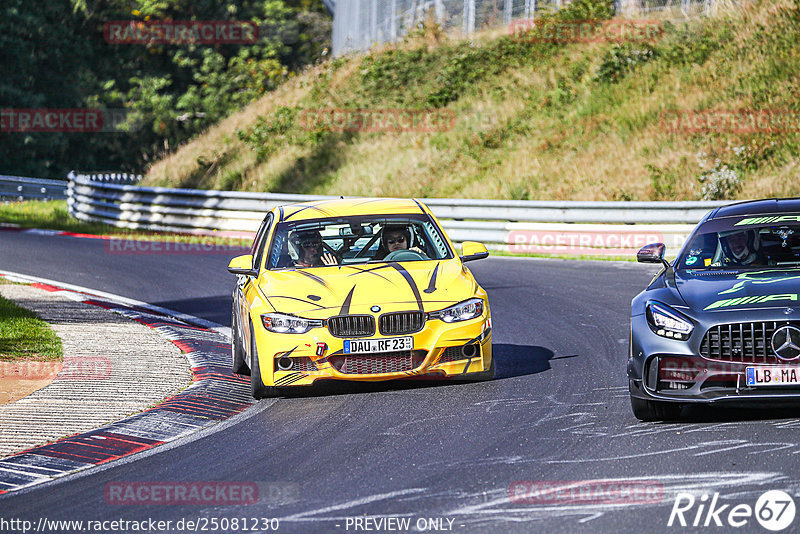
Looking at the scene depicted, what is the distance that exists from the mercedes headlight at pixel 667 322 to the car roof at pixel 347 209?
358cm

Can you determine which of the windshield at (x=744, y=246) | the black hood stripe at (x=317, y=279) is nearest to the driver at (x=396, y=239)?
the black hood stripe at (x=317, y=279)

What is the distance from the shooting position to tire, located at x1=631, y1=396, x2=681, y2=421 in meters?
8.38

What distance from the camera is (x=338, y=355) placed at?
9727 millimetres

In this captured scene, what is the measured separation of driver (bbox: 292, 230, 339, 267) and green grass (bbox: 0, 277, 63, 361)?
262 centimetres

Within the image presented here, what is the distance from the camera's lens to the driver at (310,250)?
429 inches

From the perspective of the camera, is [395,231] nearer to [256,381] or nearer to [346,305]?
[346,305]

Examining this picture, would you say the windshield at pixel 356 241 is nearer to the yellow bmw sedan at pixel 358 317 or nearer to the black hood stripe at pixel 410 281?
the yellow bmw sedan at pixel 358 317

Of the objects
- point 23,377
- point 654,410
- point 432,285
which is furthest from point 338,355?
point 23,377

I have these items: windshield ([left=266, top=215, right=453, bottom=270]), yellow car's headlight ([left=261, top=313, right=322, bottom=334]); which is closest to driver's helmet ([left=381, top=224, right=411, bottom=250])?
windshield ([left=266, top=215, right=453, bottom=270])

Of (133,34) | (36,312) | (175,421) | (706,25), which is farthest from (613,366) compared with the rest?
(133,34)

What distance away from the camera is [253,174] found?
37.4m

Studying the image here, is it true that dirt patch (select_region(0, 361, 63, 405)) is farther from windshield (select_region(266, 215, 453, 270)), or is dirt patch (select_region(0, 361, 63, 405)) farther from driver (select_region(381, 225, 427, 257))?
driver (select_region(381, 225, 427, 257))

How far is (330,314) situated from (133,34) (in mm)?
49495

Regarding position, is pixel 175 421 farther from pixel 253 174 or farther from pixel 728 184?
pixel 253 174
